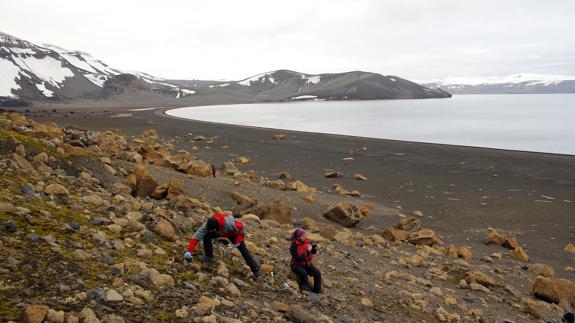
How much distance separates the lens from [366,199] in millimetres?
24016

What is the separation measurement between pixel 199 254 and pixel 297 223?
25.0ft

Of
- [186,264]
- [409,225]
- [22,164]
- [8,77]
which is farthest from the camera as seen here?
[8,77]

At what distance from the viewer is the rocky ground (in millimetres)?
5852

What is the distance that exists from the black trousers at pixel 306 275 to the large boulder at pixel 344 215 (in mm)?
8688

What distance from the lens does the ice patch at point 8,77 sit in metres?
154

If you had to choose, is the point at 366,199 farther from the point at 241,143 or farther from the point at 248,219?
the point at 241,143

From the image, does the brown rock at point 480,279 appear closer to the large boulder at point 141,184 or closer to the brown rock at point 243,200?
the brown rock at point 243,200

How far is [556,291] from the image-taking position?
1115 cm

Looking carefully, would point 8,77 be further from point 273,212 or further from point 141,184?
point 273,212

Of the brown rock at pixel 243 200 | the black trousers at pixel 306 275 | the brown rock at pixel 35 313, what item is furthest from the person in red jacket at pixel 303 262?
the brown rock at pixel 243 200

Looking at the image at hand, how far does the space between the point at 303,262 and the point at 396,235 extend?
7894 millimetres

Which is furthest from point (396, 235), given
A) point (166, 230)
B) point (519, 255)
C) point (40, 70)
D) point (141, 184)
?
point (40, 70)

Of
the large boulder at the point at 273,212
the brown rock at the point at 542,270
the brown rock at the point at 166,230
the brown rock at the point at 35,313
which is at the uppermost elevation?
the brown rock at the point at 35,313

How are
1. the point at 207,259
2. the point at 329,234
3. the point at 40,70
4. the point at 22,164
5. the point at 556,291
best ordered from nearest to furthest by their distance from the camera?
the point at 207,259
the point at 22,164
the point at 556,291
the point at 329,234
the point at 40,70
